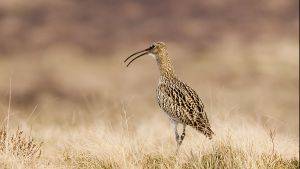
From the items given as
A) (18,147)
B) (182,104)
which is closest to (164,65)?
(182,104)

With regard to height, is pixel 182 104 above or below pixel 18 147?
above

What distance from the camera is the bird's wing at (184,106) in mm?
12500

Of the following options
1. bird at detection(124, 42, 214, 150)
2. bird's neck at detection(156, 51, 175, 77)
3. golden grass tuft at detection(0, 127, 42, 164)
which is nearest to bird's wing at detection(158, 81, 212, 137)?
bird at detection(124, 42, 214, 150)

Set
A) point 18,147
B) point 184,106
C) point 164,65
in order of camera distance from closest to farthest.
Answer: point 18,147 → point 184,106 → point 164,65

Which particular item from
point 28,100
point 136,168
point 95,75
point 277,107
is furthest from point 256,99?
point 136,168

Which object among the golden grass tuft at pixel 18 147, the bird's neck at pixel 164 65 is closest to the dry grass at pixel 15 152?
the golden grass tuft at pixel 18 147

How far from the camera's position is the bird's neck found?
13086 mm

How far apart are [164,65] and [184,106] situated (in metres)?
0.83

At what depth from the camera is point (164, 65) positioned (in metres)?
13.1

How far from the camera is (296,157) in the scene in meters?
14.1

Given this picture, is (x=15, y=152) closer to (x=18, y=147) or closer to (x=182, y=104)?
(x=18, y=147)

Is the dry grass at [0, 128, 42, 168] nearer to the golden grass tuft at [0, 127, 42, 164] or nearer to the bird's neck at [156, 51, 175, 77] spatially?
the golden grass tuft at [0, 127, 42, 164]

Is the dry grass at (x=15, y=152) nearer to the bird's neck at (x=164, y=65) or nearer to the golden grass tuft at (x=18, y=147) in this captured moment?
the golden grass tuft at (x=18, y=147)

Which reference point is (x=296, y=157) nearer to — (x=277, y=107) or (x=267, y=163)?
(x=267, y=163)
